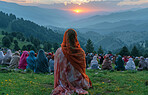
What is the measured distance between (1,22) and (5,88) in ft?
479

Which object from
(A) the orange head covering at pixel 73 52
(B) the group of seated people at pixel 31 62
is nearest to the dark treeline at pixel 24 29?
(B) the group of seated people at pixel 31 62

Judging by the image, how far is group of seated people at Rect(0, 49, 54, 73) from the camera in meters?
13.1

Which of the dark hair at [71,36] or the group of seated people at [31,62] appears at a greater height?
the dark hair at [71,36]

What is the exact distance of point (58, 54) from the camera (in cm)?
745

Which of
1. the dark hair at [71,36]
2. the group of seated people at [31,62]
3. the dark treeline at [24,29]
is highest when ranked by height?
the dark treeline at [24,29]

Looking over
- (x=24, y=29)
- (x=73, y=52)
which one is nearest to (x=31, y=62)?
(x=73, y=52)

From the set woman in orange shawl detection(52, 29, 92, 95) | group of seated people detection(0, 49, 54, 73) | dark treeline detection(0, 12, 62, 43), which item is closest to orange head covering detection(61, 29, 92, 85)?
woman in orange shawl detection(52, 29, 92, 95)

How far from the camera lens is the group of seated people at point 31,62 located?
13070mm

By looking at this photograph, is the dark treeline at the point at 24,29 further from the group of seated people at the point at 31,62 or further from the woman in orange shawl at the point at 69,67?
the woman in orange shawl at the point at 69,67

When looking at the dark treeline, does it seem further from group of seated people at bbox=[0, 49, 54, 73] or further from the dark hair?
the dark hair

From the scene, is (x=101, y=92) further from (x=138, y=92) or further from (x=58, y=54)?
(x=58, y=54)

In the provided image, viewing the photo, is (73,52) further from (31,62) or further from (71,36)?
(31,62)

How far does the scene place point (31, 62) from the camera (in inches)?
567

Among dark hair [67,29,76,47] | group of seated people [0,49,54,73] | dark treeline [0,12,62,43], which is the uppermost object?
dark treeline [0,12,62,43]
